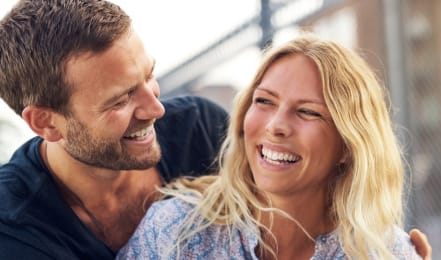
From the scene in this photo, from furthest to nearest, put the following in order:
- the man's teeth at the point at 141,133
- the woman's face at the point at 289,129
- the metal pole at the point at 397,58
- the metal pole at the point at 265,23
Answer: the metal pole at the point at 397,58, the metal pole at the point at 265,23, the man's teeth at the point at 141,133, the woman's face at the point at 289,129

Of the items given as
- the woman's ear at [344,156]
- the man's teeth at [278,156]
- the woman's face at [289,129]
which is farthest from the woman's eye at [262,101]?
the woman's ear at [344,156]

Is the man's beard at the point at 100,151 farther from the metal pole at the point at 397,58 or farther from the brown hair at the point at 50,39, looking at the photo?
the metal pole at the point at 397,58

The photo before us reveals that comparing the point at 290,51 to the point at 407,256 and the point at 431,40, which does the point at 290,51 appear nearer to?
the point at 407,256

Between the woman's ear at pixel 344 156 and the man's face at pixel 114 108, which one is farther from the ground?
the man's face at pixel 114 108

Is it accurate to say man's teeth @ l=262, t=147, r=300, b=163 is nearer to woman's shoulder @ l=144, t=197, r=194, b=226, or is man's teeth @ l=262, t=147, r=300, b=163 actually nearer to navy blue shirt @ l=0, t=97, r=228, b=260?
woman's shoulder @ l=144, t=197, r=194, b=226

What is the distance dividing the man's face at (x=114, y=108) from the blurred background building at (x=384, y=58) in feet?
2.24

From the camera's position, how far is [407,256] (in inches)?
92.0

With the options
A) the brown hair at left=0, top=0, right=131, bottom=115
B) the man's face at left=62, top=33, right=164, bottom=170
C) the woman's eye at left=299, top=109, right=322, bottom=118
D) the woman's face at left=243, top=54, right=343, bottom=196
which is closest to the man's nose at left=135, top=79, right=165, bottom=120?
the man's face at left=62, top=33, right=164, bottom=170

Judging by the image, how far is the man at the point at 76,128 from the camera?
2.30 m

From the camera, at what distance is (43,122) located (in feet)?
8.11

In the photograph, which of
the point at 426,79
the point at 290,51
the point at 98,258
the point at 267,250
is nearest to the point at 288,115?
the point at 290,51

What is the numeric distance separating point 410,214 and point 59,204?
1480mm

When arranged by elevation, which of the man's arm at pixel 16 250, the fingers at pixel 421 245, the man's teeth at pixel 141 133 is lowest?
the fingers at pixel 421 245

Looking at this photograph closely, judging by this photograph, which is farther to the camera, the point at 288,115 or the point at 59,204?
the point at 59,204
